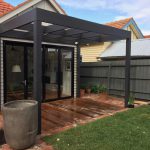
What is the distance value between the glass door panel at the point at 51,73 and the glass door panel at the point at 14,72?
1.11m

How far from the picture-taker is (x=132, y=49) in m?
11.4

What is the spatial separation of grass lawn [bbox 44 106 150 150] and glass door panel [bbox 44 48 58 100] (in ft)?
11.3

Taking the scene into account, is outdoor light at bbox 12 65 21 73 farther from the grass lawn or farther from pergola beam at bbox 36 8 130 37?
the grass lawn

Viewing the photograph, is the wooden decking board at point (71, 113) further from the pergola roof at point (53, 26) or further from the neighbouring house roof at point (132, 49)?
the neighbouring house roof at point (132, 49)

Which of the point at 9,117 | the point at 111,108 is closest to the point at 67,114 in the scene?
the point at 111,108

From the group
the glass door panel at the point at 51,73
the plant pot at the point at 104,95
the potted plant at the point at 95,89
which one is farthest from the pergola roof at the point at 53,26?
the potted plant at the point at 95,89

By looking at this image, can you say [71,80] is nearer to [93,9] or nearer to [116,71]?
[116,71]

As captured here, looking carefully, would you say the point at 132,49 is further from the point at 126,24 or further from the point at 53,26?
the point at 53,26

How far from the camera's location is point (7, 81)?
6.94m

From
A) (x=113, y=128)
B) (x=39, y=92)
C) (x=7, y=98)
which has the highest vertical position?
(x=39, y=92)

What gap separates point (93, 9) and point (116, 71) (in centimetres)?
665

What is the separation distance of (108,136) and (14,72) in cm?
439

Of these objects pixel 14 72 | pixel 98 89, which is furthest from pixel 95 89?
pixel 14 72

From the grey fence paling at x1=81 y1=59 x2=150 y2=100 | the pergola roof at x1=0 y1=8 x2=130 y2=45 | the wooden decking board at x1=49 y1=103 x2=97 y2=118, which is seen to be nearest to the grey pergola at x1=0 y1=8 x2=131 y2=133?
the pergola roof at x1=0 y1=8 x2=130 y2=45
